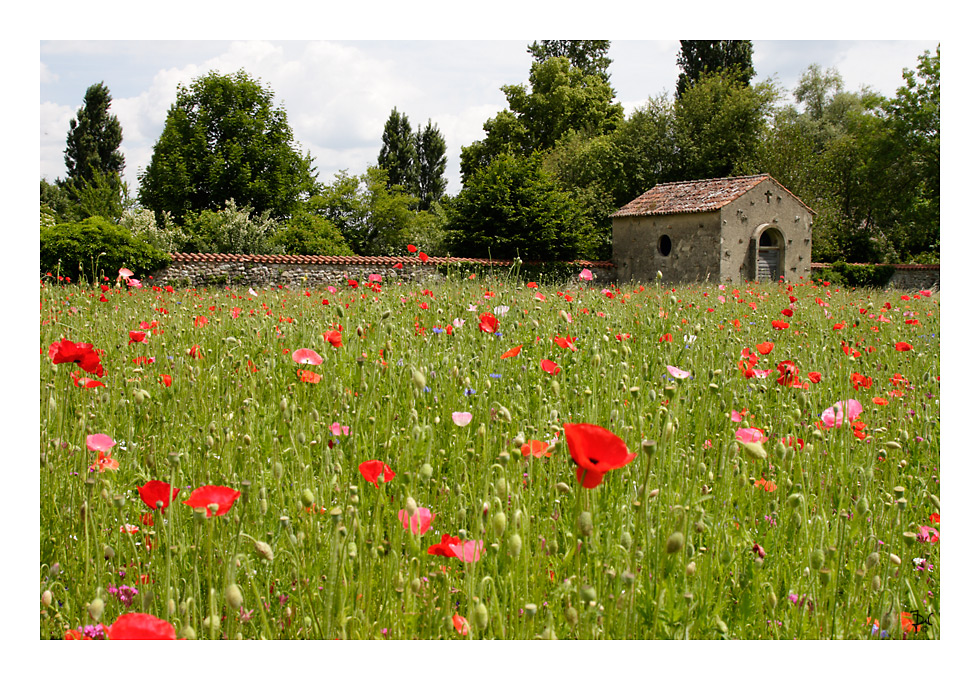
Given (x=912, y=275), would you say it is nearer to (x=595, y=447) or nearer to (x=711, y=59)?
(x=711, y=59)

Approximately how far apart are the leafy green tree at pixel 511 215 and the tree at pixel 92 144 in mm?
24048

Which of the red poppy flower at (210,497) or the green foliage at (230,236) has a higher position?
the green foliage at (230,236)

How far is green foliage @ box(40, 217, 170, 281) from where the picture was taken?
38.9 feet

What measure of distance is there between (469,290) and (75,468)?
4538mm

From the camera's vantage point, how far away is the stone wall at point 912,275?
23.7 metres

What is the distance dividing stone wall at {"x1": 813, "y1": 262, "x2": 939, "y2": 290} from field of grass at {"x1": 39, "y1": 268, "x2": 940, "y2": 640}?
23779mm

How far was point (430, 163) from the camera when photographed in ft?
159

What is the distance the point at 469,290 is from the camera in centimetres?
638

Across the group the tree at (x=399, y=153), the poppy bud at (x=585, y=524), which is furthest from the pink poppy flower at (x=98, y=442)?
the tree at (x=399, y=153)

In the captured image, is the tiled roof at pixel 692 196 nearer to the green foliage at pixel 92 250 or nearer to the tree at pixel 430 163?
the green foliage at pixel 92 250

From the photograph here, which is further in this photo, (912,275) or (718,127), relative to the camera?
(718,127)

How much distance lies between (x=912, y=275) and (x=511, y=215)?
49.9 ft

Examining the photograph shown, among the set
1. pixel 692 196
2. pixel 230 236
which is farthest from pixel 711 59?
pixel 230 236

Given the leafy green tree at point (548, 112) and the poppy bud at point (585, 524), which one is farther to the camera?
the leafy green tree at point (548, 112)
